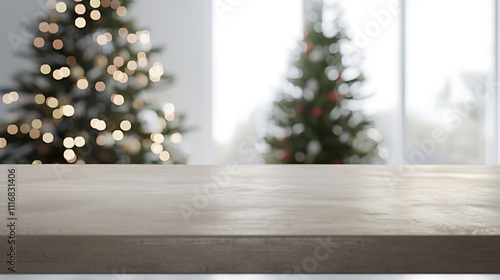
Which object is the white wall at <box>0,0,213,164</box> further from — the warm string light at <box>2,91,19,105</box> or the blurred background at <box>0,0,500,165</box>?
the warm string light at <box>2,91,19,105</box>

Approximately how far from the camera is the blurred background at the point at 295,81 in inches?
163

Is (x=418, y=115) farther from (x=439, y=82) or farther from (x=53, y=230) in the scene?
(x=53, y=230)

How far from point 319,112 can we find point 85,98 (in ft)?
4.91

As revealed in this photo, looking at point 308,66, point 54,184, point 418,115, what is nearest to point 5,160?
point 308,66

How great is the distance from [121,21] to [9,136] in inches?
39.1

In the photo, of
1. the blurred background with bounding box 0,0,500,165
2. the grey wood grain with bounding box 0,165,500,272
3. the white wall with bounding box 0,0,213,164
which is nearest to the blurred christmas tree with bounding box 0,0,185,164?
the blurred background with bounding box 0,0,500,165

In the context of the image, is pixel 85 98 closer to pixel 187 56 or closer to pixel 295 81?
pixel 187 56

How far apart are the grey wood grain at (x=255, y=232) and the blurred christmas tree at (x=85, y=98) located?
135 inches

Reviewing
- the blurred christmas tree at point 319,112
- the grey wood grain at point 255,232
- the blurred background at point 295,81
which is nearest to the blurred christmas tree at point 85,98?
the blurred background at point 295,81

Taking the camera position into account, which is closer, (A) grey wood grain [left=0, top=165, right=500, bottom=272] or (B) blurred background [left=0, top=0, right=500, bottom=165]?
(A) grey wood grain [left=0, top=165, right=500, bottom=272]

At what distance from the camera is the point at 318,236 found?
0.44m

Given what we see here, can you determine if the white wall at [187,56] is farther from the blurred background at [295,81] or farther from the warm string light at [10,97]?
the warm string light at [10,97]

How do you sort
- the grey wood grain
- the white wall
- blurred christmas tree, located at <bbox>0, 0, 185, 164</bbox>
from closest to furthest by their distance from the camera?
1. the grey wood grain
2. blurred christmas tree, located at <bbox>0, 0, 185, 164</bbox>
3. the white wall

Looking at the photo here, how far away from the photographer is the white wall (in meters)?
4.61
